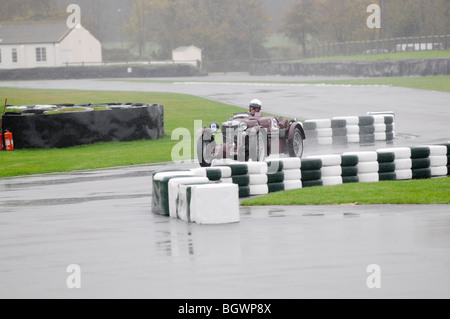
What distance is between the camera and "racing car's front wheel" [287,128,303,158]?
1920cm

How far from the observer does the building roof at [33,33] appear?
313 ft

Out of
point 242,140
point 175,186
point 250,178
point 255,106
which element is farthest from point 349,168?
point 175,186

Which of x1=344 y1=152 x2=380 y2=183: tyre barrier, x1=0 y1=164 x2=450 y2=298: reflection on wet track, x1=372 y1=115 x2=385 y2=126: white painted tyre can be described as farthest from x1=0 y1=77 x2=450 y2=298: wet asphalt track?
x1=372 y1=115 x2=385 y2=126: white painted tyre

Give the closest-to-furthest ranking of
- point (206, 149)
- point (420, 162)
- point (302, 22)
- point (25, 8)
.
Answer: point (420, 162) → point (206, 149) → point (302, 22) → point (25, 8)

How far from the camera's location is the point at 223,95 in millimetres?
46062

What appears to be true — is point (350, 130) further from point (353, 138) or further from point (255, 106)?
point (255, 106)

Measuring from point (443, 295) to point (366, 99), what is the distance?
31320 millimetres

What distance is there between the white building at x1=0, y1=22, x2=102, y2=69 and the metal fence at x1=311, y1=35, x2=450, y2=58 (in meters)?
28.2

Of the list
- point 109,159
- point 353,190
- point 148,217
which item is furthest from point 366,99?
point 148,217

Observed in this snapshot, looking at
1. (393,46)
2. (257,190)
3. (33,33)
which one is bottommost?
(257,190)

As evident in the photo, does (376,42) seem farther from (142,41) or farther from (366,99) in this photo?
(142,41)

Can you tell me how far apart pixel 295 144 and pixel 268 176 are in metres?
4.61

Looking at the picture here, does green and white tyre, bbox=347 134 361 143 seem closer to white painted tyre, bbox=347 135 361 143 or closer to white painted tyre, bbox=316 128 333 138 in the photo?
white painted tyre, bbox=347 135 361 143

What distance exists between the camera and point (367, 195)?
550 inches
